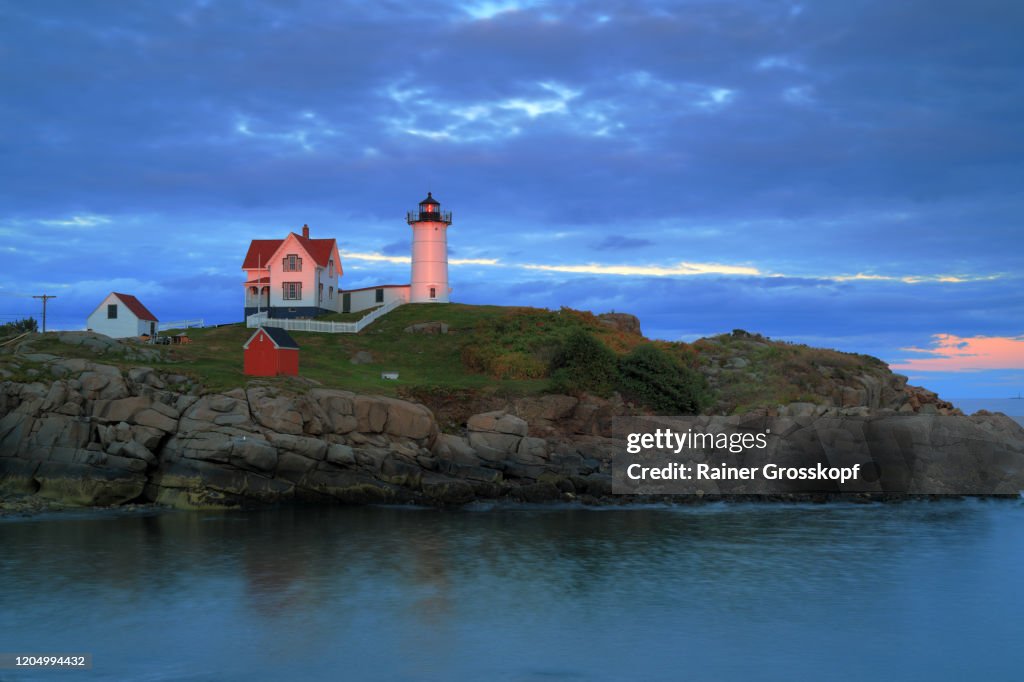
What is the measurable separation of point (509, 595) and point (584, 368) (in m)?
25.4

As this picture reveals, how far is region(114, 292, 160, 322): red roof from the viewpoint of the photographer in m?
59.2

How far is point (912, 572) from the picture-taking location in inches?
1096

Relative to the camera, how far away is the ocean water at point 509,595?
64.6 feet

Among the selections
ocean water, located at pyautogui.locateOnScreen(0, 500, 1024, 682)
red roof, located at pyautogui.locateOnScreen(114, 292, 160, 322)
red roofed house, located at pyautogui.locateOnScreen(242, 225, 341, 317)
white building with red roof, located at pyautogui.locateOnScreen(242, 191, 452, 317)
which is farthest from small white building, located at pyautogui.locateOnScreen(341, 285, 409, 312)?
ocean water, located at pyautogui.locateOnScreen(0, 500, 1024, 682)

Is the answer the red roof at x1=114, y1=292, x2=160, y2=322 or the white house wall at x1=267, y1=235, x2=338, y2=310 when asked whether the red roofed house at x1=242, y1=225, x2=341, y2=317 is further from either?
the red roof at x1=114, y1=292, x2=160, y2=322

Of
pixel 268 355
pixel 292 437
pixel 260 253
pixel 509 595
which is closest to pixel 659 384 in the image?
pixel 268 355

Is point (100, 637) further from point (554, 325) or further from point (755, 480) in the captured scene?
point (554, 325)

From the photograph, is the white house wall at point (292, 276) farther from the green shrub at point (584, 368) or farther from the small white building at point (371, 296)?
the green shrub at point (584, 368)

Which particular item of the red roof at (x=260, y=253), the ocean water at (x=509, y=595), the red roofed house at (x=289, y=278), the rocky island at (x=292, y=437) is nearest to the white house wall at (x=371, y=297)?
the red roofed house at (x=289, y=278)

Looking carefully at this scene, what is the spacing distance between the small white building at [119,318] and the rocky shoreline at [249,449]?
791 inches

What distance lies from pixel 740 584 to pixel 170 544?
18.4 meters

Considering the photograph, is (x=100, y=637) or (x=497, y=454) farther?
(x=497, y=454)

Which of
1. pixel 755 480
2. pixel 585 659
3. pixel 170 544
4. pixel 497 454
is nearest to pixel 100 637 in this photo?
pixel 170 544

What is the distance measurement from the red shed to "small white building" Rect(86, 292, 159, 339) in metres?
18.7
